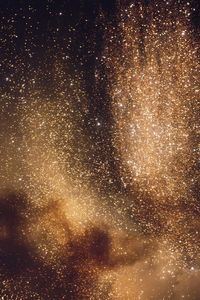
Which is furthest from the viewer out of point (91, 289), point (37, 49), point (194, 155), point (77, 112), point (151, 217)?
point (91, 289)

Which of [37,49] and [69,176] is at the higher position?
[37,49]

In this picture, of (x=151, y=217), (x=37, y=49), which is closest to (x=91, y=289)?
(x=151, y=217)

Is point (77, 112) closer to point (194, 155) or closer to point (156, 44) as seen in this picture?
point (156, 44)

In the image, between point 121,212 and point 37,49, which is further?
point 121,212

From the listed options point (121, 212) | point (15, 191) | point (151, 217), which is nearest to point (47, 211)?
point (15, 191)

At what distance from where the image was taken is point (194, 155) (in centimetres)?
450

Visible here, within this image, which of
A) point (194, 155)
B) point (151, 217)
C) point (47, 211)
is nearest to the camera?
point (194, 155)

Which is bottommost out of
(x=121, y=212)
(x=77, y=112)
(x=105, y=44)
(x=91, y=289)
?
(x=91, y=289)

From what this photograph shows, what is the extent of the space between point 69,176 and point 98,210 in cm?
79

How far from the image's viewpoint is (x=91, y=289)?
642cm

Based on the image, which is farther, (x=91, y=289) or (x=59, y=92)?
(x=91, y=289)

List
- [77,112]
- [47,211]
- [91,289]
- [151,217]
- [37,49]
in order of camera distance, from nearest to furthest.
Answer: [37,49] → [77,112] → [47,211] → [151,217] → [91,289]

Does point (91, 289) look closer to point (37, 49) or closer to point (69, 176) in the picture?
point (69, 176)

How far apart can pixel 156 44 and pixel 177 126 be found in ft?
3.40
